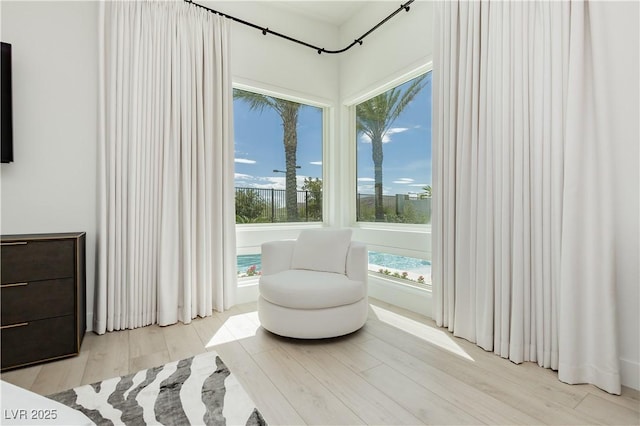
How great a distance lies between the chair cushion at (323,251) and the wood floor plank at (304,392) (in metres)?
0.78

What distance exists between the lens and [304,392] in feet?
5.34

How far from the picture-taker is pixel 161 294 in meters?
2.56

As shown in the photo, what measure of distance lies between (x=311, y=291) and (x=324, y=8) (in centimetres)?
297

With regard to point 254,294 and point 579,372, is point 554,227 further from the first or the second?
point 254,294

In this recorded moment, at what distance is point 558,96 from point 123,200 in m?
3.02

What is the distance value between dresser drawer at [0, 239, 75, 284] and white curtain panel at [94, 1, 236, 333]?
39 cm

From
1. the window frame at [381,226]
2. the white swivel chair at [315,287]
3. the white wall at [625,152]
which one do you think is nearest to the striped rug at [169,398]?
the white swivel chair at [315,287]

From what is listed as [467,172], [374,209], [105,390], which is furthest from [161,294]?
[467,172]

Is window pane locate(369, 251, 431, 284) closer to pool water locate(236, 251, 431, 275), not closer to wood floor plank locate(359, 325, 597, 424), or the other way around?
pool water locate(236, 251, 431, 275)

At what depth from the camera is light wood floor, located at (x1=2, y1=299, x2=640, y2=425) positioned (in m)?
1.45

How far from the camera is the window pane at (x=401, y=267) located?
2.87 m

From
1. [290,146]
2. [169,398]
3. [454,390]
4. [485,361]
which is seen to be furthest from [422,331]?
[290,146]

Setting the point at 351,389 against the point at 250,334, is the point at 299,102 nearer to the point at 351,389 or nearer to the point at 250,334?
the point at 250,334

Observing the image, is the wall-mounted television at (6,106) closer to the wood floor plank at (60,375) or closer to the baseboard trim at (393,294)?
the wood floor plank at (60,375)
